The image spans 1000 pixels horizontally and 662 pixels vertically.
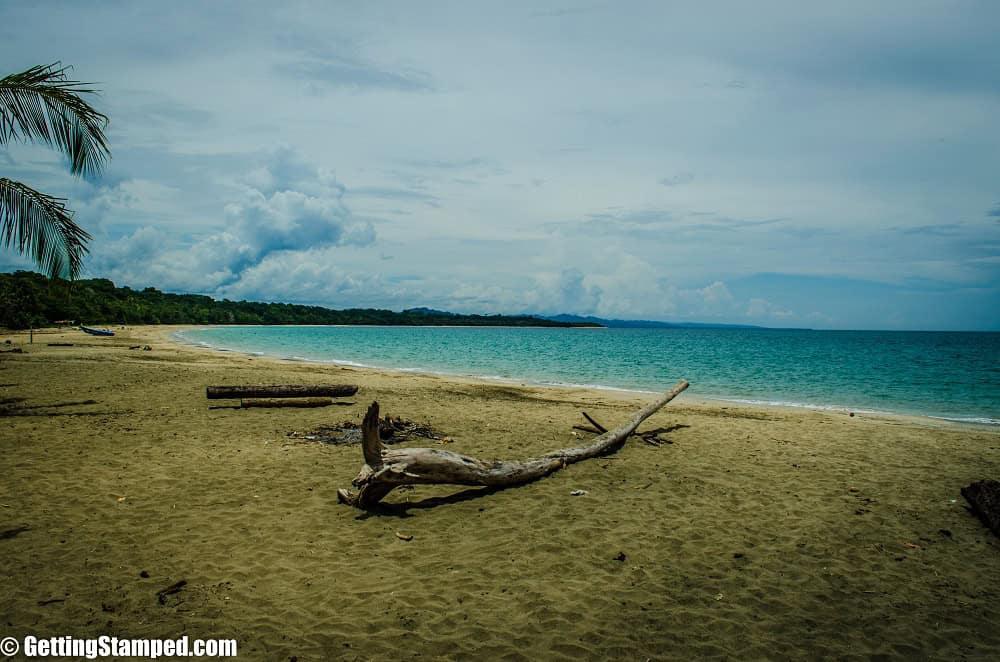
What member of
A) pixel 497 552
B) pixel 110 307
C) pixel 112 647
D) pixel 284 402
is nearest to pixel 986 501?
pixel 497 552

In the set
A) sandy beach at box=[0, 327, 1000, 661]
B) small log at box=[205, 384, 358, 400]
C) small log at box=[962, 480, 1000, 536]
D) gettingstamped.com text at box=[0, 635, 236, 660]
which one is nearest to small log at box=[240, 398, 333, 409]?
small log at box=[205, 384, 358, 400]

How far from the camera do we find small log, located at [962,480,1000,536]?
692cm

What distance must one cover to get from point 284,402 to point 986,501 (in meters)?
14.0

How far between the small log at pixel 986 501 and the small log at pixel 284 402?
1340 cm

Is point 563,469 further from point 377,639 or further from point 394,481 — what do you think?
point 377,639

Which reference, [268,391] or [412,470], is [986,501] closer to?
[412,470]

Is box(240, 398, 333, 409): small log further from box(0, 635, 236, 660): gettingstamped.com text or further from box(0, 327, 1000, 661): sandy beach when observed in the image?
box(0, 635, 236, 660): gettingstamped.com text

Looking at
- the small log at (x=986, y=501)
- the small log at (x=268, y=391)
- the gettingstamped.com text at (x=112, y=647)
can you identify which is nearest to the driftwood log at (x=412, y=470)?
the gettingstamped.com text at (x=112, y=647)

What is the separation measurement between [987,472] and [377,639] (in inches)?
459

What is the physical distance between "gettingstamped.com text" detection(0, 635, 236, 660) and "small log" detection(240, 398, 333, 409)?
1025 centimetres

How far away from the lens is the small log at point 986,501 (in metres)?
6.92

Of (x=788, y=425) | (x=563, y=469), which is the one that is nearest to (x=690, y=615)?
(x=563, y=469)

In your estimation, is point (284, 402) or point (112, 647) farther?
point (284, 402)

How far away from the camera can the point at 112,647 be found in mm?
4090
